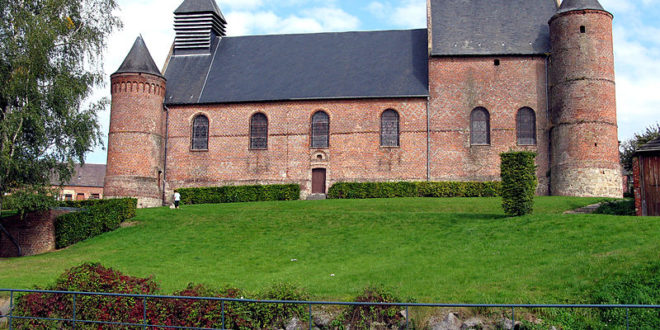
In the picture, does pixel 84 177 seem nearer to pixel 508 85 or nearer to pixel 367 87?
pixel 367 87

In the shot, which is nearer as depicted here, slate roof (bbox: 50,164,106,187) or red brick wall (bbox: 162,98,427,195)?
red brick wall (bbox: 162,98,427,195)

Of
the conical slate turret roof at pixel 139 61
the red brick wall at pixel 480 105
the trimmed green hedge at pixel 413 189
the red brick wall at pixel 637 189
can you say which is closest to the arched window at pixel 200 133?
the conical slate turret roof at pixel 139 61

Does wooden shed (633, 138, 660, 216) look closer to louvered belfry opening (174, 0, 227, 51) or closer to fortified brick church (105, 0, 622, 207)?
fortified brick church (105, 0, 622, 207)

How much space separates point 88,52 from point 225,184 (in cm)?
1243

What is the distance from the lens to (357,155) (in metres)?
32.9

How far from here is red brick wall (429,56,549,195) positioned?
31.7 metres

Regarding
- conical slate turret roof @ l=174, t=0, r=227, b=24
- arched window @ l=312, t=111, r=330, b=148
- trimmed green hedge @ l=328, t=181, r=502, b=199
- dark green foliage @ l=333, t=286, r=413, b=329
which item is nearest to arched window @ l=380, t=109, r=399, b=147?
trimmed green hedge @ l=328, t=181, r=502, b=199

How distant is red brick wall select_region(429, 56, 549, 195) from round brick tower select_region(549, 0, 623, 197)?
1409 mm

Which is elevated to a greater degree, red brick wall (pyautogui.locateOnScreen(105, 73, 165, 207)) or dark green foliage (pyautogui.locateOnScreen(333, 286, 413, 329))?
red brick wall (pyautogui.locateOnScreen(105, 73, 165, 207))

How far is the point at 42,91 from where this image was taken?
21.5 m

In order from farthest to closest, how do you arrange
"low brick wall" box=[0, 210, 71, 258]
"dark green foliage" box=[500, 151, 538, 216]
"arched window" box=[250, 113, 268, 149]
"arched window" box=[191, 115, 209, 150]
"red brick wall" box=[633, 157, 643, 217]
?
"arched window" box=[191, 115, 209, 150]
"arched window" box=[250, 113, 268, 149]
"low brick wall" box=[0, 210, 71, 258]
"dark green foliage" box=[500, 151, 538, 216]
"red brick wall" box=[633, 157, 643, 217]

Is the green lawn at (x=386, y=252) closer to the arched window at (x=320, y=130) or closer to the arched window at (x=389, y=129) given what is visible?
the arched window at (x=389, y=129)

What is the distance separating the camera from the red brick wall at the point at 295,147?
3256 cm

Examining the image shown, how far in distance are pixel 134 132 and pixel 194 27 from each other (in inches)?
349
